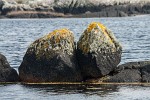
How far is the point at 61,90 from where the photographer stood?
936 inches

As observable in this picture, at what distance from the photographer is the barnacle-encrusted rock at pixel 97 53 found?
83.2 feet

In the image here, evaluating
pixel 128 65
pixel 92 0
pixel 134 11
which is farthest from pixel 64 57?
pixel 92 0

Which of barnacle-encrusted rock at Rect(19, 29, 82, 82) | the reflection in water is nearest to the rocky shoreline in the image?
barnacle-encrusted rock at Rect(19, 29, 82, 82)

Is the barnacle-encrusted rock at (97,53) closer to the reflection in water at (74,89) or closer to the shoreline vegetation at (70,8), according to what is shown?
the reflection in water at (74,89)

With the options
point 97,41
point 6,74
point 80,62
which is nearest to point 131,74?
point 97,41

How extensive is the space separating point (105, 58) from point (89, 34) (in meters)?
1.27

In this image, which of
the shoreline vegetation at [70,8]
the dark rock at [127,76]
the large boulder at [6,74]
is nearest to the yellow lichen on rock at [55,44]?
the large boulder at [6,74]

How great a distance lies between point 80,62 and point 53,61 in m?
1.14

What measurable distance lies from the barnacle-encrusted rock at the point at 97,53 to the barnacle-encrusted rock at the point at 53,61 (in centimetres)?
41

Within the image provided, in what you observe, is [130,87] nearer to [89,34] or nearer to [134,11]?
[89,34]

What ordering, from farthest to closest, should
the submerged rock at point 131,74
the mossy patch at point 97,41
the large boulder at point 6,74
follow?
1. the large boulder at point 6,74
2. the submerged rock at point 131,74
3. the mossy patch at point 97,41

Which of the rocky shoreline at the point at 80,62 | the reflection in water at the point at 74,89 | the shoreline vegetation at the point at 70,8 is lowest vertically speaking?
the shoreline vegetation at the point at 70,8

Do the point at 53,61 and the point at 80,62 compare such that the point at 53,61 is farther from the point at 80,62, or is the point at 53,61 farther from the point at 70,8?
the point at 70,8

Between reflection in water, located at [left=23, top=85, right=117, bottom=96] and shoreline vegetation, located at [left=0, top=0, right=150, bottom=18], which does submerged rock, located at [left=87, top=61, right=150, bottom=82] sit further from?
shoreline vegetation, located at [left=0, top=0, right=150, bottom=18]
